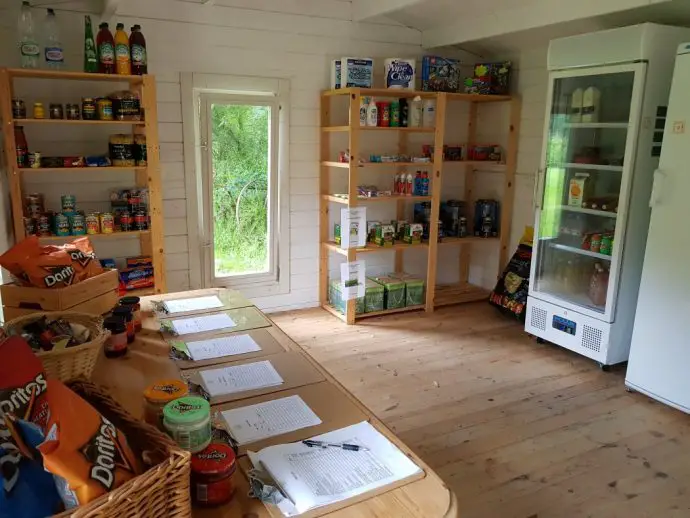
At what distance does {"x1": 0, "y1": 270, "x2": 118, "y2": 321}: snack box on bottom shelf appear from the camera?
179 cm

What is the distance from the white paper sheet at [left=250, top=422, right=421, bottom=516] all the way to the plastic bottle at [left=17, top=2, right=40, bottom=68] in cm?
262

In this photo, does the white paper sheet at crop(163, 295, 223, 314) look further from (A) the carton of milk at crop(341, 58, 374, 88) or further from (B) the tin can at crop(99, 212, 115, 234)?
(A) the carton of milk at crop(341, 58, 374, 88)

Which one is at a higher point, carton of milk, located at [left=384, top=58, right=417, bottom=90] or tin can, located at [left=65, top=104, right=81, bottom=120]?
carton of milk, located at [left=384, top=58, right=417, bottom=90]

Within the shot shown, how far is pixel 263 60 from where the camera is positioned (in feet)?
12.0

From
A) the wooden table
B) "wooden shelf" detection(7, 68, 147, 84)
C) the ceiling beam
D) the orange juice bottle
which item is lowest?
the wooden table

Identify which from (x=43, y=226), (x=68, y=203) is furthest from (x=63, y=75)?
(x=43, y=226)

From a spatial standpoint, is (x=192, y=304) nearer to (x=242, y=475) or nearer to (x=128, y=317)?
(x=128, y=317)

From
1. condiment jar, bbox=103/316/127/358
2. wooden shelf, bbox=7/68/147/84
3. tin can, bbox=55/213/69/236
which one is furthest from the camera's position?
tin can, bbox=55/213/69/236

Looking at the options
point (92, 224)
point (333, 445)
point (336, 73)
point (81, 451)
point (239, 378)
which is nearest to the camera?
point (81, 451)

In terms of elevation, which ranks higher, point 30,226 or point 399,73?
point 399,73

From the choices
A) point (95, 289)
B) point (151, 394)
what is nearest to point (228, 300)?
point (95, 289)

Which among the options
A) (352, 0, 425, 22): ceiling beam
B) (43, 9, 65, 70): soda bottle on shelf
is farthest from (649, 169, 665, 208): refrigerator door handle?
(43, 9, 65, 70): soda bottle on shelf

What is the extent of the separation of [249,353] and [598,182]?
2.56 m

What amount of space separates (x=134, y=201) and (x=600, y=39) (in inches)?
107
